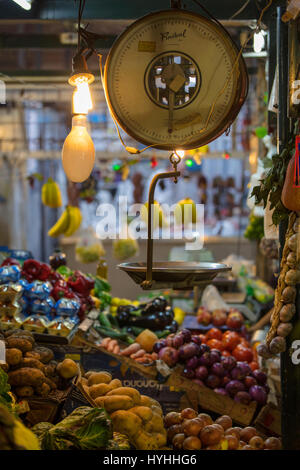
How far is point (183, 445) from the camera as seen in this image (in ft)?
7.16

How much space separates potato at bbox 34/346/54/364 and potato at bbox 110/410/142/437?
49 cm

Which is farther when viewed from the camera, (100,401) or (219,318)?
(219,318)

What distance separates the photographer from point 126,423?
2.11 m

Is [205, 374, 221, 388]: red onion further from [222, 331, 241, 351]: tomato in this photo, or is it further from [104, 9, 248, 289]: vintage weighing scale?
[104, 9, 248, 289]: vintage weighing scale

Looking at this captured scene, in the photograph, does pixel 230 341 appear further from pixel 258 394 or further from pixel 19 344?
pixel 19 344

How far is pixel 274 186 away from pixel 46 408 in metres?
1.51

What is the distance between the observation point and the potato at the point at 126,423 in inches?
82.6

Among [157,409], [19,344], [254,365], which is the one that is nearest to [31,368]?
[19,344]

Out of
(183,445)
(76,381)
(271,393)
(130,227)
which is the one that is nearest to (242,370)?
(271,393)

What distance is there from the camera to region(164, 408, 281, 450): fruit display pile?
2.15 m

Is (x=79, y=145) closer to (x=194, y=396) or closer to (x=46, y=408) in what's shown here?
(x=46, y=408)

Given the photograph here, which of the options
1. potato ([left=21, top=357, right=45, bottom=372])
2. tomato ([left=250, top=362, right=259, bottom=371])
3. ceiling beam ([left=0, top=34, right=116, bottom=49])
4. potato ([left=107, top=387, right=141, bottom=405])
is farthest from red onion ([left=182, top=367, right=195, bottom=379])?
ceiling beam ([left=0, top=34, right=116, bottom=49])

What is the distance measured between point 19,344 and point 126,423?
66 cm

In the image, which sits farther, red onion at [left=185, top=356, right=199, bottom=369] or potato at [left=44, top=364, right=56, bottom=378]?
red onion at [left=185, top=356, right=199, bottom=369]
